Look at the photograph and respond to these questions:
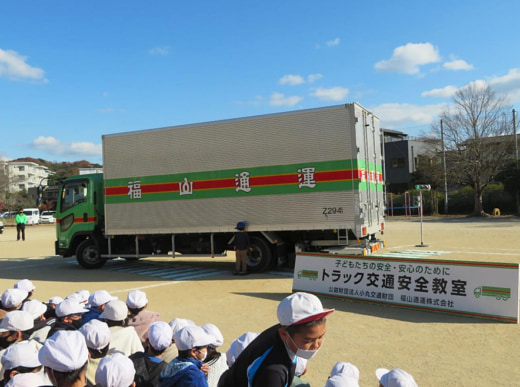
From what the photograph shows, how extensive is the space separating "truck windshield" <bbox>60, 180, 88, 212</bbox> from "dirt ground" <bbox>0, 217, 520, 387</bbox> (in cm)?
Answer: 225

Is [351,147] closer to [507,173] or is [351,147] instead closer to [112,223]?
[112,223]

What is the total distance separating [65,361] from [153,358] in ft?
3.41

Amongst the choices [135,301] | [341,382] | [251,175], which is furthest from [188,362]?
[251,175]

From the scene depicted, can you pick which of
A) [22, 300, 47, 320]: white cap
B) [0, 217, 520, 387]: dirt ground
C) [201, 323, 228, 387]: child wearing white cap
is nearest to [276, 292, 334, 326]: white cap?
[201, 323, 228, 387]: child wearing white cap

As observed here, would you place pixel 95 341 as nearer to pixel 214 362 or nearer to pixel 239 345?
pixel 214 362

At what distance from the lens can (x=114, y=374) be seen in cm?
258

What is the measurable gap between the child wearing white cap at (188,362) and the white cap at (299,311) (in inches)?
36.0

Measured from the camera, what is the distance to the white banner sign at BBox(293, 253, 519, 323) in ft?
22.1

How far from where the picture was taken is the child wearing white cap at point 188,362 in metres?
2.62

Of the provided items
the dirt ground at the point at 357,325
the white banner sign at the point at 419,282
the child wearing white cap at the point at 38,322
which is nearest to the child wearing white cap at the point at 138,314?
the child wearing white cap at the point at 38,322

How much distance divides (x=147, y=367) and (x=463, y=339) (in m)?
4.60

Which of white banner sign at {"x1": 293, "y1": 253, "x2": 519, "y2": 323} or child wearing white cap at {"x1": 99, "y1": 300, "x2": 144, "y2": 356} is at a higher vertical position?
child wearing white cap at {"x1": 99, "y1": 300, "x2": 144, "y2": 356}

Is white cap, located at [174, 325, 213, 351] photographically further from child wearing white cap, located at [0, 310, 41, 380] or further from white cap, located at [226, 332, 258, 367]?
child wearing white cap, located at [0, 310, 41, 380]

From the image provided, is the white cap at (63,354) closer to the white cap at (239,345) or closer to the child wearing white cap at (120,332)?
the white cap at (239,345)
